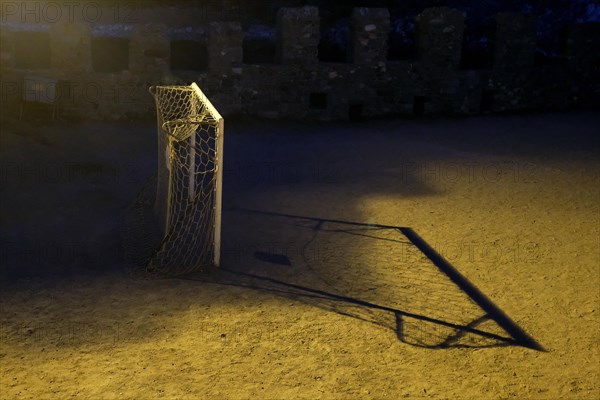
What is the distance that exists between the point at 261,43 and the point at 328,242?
395 inches

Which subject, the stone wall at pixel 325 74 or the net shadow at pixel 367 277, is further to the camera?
the stone wall at pixel 325 74

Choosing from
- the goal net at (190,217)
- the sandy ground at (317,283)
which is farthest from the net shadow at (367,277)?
the goal net at (190,217)

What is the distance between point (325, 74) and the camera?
13852mm

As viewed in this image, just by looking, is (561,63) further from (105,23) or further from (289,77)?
(105,23)

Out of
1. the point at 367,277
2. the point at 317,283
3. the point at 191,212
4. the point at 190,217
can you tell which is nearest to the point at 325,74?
the point at 190,217

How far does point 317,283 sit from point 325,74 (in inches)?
316

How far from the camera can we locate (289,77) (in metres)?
13.7

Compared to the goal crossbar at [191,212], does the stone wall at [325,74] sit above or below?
above

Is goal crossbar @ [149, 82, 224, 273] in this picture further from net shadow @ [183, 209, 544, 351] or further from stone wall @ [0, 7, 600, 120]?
stone wall @ [0, 7, 600, 120]

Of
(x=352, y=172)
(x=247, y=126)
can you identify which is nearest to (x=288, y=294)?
(x=352, y=172)

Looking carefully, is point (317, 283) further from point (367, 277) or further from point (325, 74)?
point (325, 74)

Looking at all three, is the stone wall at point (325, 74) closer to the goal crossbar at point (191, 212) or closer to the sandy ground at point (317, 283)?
the sandy ground at point (317, 283)

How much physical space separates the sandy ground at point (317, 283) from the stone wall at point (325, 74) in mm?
1976

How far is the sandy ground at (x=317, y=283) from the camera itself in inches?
195
